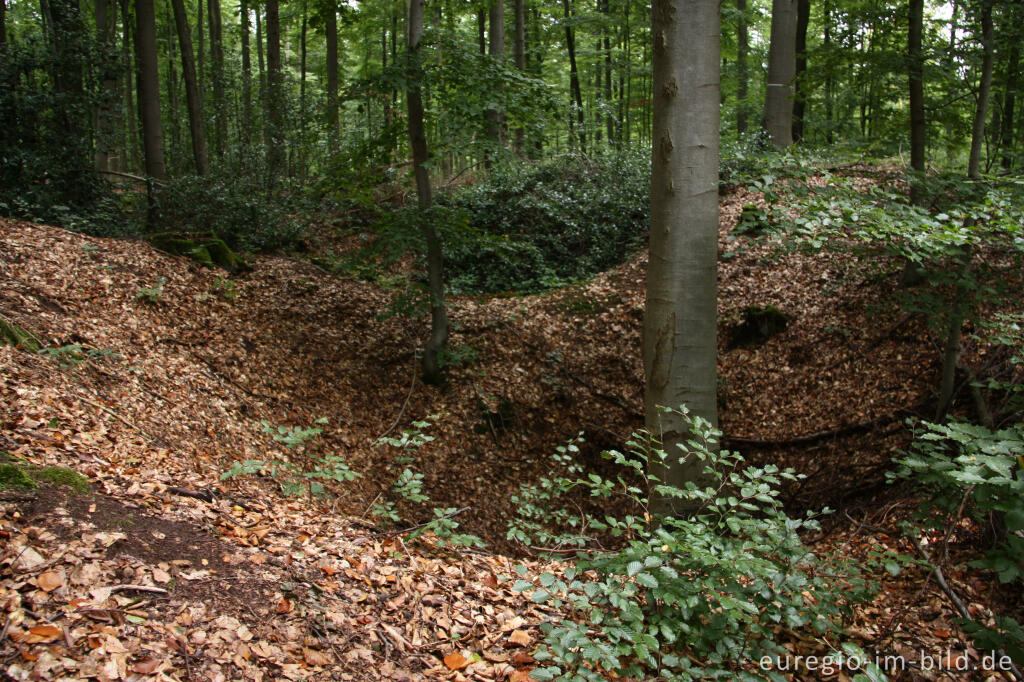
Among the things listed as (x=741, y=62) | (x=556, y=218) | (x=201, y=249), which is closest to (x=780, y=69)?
(x=556, y=218)

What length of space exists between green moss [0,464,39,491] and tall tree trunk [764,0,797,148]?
1196 cm

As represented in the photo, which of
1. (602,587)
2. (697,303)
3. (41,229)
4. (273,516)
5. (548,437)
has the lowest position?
(548,437)

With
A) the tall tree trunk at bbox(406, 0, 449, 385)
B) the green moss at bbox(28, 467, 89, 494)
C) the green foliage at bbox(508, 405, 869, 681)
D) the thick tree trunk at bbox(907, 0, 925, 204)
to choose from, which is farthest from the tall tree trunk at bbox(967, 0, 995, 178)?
the green moss at bbox(28, 467, 89, 494)

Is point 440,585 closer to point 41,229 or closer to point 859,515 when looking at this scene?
point 859,515

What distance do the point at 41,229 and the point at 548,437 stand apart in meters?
7.18

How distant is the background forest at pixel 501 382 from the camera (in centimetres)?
262

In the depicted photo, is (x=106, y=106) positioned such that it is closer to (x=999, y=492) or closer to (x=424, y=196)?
(x=424, y=196)

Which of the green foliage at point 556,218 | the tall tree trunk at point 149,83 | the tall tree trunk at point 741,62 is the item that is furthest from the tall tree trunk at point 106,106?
the tall tree trunk at point 741,62

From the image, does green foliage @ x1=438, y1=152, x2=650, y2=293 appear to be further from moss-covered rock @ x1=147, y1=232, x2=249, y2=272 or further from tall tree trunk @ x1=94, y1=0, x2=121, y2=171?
tall tree trunk @ x1=94, y1=0, x2=121, y2=171

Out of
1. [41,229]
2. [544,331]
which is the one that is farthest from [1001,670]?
→ [41,229]

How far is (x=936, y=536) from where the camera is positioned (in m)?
3.68

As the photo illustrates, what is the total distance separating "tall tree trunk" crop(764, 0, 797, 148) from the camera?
437 inches

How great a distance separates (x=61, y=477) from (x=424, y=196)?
4.95 m

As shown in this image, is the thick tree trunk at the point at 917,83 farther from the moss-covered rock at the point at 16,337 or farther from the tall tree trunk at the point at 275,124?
the tall tree trunk at the point at 275,124
